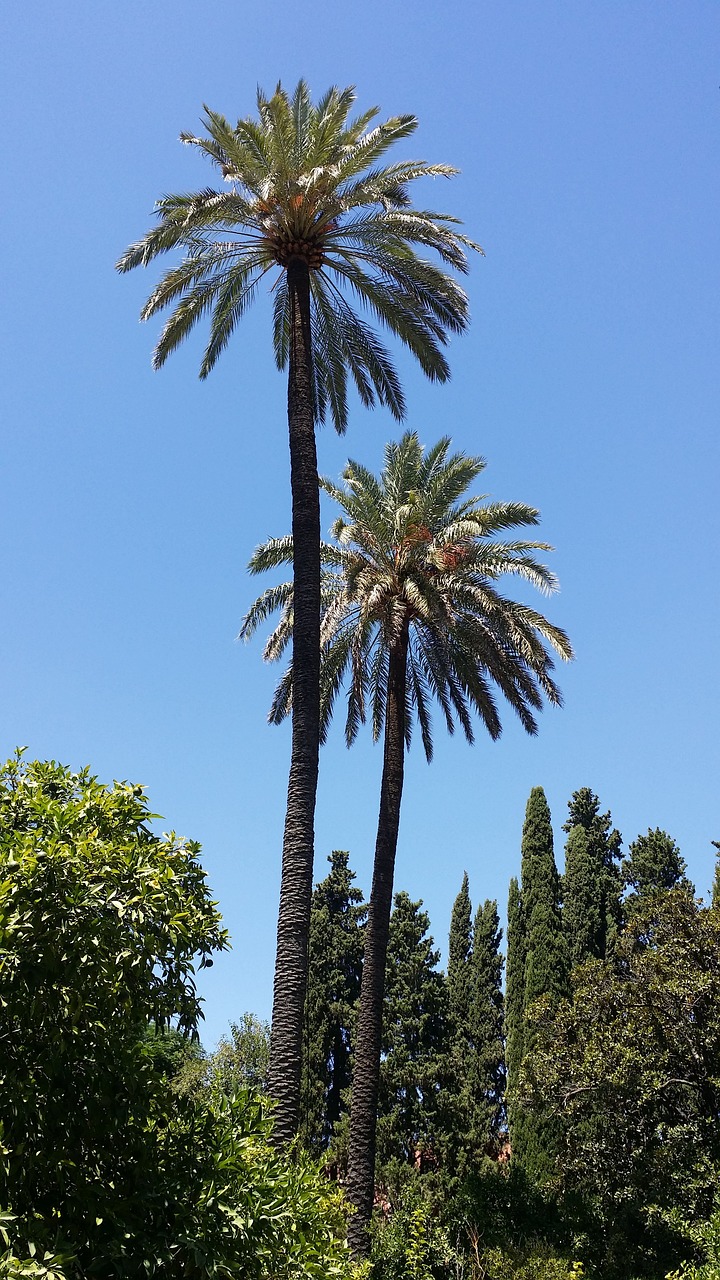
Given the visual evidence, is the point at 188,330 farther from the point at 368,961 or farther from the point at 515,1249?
the point at 515,1249

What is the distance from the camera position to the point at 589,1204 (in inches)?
861

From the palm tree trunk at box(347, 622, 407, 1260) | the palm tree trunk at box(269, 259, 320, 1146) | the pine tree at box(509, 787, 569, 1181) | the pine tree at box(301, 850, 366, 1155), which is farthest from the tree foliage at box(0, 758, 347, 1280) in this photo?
the pine tree at box(301, 850, 366, 1155)

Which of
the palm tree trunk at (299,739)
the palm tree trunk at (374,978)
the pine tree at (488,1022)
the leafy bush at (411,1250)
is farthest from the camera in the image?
the pine tree at (488,1022)

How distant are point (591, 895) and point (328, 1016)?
34.5ft

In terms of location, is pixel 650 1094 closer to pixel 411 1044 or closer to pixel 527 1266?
pixel 527 1266

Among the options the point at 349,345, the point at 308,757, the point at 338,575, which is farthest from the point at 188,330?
the point at 308,757

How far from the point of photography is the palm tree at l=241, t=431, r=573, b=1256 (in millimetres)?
20109

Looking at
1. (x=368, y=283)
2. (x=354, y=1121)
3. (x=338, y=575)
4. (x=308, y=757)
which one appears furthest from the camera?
(x=338, y=575)

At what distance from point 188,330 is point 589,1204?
18670 mm

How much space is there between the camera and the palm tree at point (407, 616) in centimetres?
2011

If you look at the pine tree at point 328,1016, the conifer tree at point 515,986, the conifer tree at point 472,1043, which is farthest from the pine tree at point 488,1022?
the pine tree at point 328,1016

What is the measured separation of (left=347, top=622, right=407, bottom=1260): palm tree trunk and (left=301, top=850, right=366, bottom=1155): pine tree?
501 inches

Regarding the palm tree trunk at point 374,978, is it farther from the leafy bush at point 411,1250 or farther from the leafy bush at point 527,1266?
the leafy bush at point 527,1266

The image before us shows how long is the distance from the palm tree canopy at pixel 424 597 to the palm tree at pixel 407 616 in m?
0.03
